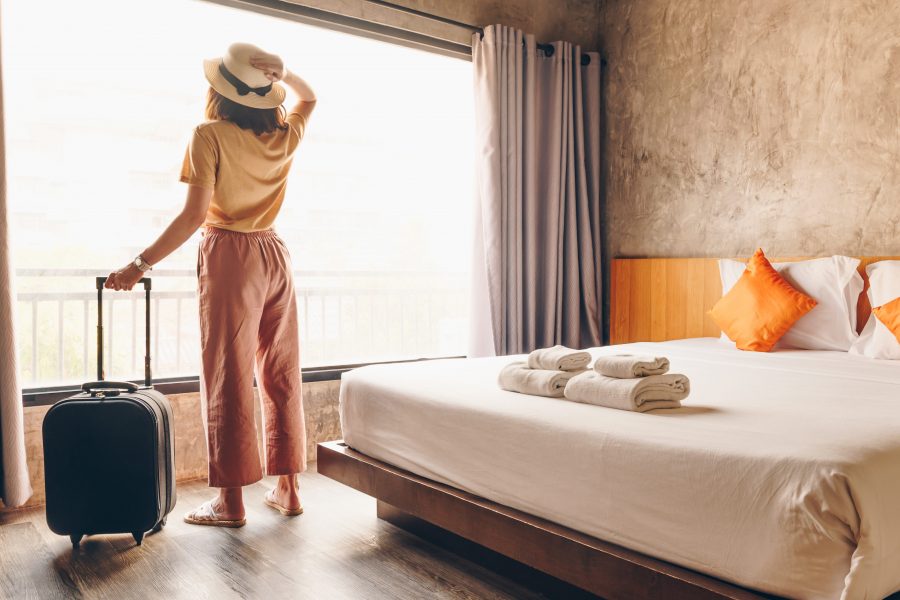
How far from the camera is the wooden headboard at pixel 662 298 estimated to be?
4.00 meters

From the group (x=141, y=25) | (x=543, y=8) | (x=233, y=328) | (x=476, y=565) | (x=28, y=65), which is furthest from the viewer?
(x=543, y=8)

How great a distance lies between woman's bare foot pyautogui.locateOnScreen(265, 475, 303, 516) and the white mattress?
1.41 ft

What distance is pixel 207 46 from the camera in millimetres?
3871

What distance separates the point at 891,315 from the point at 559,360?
62.6 inches

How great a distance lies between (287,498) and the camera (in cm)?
286

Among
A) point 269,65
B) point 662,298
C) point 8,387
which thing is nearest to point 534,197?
point 662,298

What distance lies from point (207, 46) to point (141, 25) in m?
0.34

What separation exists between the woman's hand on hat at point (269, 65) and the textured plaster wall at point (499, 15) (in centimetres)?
103

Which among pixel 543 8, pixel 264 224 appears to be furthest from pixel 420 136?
pixel 264 224

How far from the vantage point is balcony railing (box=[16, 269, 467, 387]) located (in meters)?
3.72

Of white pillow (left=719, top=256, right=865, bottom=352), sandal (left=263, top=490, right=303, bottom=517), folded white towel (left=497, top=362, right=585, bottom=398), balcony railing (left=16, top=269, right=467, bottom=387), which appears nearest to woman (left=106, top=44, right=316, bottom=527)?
sandal (left=263, top=490, right=303, bottom=517)

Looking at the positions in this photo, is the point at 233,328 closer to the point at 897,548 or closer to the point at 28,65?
the point at 28,65

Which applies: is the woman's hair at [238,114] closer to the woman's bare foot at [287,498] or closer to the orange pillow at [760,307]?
the woman's bare foot at [287,498]

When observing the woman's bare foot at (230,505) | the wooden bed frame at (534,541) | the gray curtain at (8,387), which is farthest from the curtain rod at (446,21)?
the woman's bare foot at (230,505)
